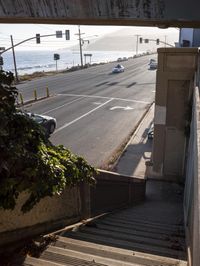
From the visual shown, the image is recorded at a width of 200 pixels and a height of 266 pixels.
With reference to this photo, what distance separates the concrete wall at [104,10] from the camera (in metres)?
→ 4.95

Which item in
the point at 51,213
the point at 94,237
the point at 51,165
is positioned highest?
the point at 51,165

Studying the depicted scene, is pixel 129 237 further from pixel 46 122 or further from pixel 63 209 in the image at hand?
pixel 46 122

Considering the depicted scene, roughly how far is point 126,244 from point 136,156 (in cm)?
1076

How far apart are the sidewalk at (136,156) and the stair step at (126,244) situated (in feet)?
26.7

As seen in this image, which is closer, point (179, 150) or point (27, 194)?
point (27, 194)

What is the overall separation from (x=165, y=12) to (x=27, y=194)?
3.40 meters

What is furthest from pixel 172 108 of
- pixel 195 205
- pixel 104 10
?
pixel 195 205

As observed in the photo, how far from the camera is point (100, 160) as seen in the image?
51.0 feet

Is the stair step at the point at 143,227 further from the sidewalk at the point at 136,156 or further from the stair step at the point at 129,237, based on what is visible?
the sidewalk at the point at 136,156

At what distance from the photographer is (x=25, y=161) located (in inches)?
187

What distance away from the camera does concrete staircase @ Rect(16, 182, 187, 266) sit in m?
4.36

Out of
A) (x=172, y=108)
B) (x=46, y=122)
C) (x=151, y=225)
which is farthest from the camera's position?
(x=46, y=122)

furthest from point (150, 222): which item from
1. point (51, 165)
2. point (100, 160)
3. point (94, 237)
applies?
point (100, 160)

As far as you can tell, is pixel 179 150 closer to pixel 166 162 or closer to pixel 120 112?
pixel 166 162
